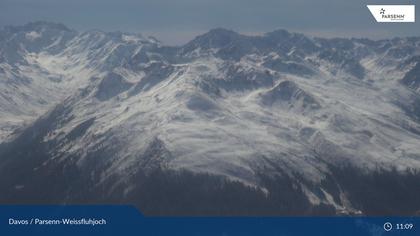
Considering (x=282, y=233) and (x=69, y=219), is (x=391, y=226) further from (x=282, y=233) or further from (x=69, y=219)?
(x=69, y=219)

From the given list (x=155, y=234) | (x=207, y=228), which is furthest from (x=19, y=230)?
(x=207, y=228)

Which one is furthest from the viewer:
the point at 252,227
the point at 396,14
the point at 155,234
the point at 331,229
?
the point at 396,14

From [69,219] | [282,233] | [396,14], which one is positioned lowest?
[282,233]

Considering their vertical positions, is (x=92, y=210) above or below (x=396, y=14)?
below

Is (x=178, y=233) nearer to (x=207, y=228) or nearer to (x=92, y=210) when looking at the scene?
(x=207, y=228)

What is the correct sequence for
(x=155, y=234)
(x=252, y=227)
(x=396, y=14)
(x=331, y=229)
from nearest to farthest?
1. (x=331, y=229)
2. (x=155, y=234)
3. (x=252, y=227)
4. (x=396, y=14)

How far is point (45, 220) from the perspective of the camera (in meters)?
108

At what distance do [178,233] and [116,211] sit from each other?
535 inches

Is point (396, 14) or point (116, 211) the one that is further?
point (396, 14)

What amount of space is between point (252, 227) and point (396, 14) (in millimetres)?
72049

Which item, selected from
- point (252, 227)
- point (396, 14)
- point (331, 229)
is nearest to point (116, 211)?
point (252, 227)

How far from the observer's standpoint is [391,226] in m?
107

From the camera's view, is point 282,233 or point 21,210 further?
point 282,233

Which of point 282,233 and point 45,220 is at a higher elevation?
point 45,220
